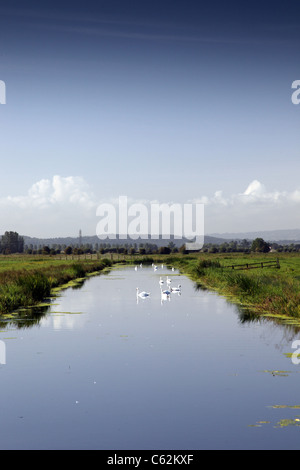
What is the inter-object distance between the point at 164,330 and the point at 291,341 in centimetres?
465

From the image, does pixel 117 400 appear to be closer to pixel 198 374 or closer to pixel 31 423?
pixel 31 423

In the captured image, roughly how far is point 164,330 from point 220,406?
972 cm

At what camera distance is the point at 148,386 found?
12.4 m

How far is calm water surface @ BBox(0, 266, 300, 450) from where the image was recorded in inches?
366

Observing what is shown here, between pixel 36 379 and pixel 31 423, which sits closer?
pixel 31 423

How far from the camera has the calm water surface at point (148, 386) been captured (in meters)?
9.30

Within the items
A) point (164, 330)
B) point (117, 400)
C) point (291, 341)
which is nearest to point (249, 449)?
point (117, 400)

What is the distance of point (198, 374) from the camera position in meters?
13.5

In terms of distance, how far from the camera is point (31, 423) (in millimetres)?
10023
